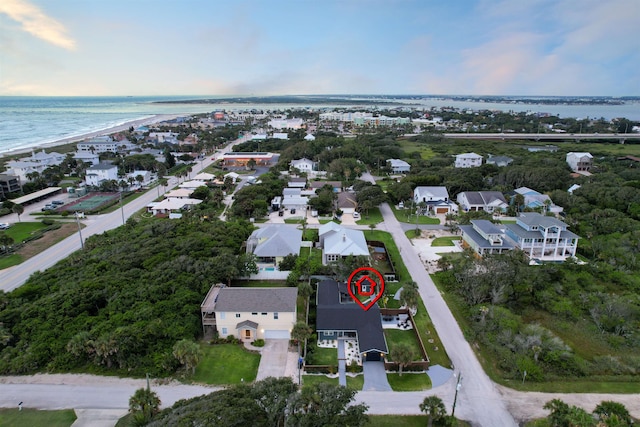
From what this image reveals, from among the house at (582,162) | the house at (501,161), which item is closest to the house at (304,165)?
the house at (501,161)

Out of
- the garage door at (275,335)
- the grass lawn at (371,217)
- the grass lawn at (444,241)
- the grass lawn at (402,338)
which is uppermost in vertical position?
the grass lawn at (371,217)

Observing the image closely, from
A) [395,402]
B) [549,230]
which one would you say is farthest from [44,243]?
[549,230]

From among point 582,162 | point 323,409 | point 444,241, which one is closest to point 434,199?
point 444,241

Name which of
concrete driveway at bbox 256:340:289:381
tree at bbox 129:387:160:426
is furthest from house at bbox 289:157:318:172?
tree at bbox 129:387:160:426

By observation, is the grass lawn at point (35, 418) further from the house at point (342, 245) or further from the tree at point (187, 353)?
the house at point (342, 245)

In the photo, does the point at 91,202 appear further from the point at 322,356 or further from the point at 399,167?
the point at 399,167

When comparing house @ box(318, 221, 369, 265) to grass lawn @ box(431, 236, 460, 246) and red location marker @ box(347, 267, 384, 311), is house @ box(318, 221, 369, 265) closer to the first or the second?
red location marker @ box(347, 267, 384, 311)

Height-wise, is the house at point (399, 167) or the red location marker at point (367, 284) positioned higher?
the house at point (399, 167)
